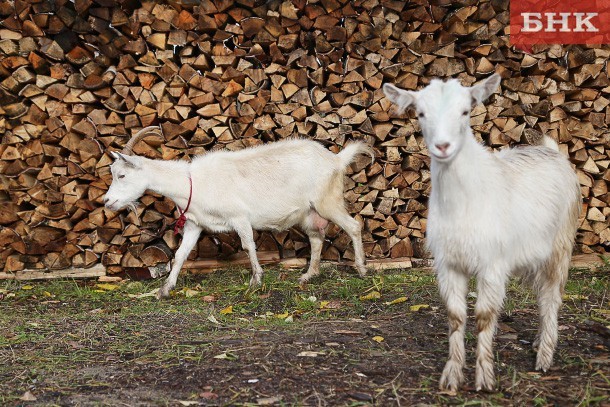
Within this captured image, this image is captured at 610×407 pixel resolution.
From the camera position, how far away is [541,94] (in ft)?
21.3

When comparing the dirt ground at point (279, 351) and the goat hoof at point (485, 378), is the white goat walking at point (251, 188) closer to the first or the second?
the dirt ground at point (279, 351)

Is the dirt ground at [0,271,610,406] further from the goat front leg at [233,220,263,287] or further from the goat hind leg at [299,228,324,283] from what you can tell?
the goat hind leg at [299,228,324,283]

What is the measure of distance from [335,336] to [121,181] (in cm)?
257

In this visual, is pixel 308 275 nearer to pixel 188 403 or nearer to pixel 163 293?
pixel 163 293

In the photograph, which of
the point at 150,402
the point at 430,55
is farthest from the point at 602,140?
the point at 150,402

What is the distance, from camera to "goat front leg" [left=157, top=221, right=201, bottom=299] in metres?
5.89

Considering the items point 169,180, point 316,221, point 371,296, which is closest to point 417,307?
point 371,296

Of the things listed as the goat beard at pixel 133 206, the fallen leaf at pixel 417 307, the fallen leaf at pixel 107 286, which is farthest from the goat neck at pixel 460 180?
the fallen leaf at pixel 107 286

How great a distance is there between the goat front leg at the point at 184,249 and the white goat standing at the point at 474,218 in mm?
2931

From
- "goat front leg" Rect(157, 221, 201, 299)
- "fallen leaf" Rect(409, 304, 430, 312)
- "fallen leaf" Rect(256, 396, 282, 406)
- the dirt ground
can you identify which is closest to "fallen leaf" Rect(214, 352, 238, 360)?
the dirt ground

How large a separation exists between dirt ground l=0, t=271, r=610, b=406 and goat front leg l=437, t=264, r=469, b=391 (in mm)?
84

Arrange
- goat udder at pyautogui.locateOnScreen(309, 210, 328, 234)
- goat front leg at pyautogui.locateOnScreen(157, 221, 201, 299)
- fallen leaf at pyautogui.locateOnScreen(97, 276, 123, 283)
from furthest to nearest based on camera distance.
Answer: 1. fallen leaf at pyautogui.locateOnScreen(97, 276, 123, 283)
2. goat udder at pyautogui.locateOnScreen(309, 210, 328, 234)
3. goat front leg at pyautogui.locateOnScreen(157, 221, 201, 299)

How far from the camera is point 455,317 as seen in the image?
3.44 meters

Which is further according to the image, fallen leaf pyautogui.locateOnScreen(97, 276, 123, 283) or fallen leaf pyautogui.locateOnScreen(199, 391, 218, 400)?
fallen leaf pyautogui.locateOnScreen(97, 276, 123, 283)
